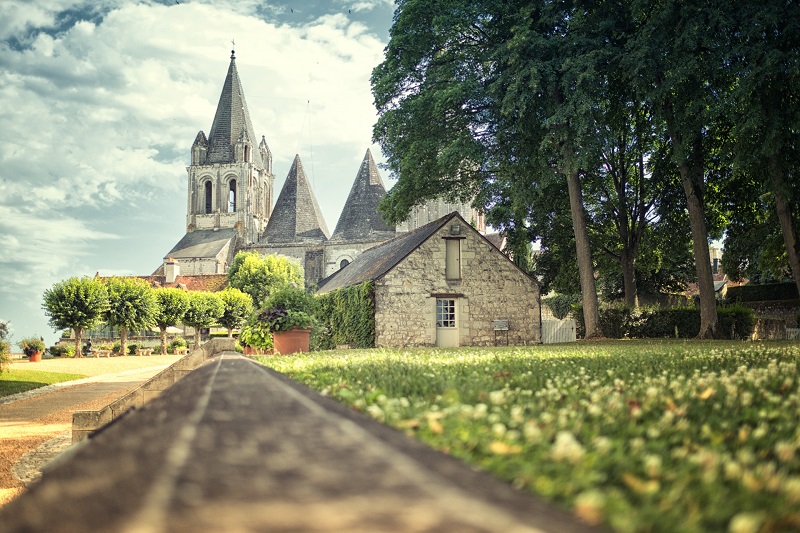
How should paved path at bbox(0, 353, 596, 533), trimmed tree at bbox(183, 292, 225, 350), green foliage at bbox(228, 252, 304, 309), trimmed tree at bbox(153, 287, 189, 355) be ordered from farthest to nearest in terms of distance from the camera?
green foliage at bbox(228, 252, 304, 309) → trimmed tree at bbox(183, 292, 225, 350) → trimmed tree at bbox(153, 287, 189, 355) → paved path at bbox(0, 353, 596, 533)

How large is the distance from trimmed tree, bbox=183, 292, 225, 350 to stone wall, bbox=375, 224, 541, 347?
1333 inches

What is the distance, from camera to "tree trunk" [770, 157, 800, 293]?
61.1 feet

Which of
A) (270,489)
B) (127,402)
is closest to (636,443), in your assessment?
(270,489)

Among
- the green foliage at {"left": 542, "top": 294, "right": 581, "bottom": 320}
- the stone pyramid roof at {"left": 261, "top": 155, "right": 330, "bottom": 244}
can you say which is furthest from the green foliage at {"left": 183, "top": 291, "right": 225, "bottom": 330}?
the stone pyramid roof at {"left": 261, "top": 155, "right": 330, "bottom": 244}

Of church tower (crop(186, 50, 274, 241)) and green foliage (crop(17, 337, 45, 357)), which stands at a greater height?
church tower (crop(186, 50, 274, 241))

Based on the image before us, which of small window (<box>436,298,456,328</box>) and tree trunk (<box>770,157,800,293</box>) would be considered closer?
tree trunk (<box>770,157,800,293</box>)

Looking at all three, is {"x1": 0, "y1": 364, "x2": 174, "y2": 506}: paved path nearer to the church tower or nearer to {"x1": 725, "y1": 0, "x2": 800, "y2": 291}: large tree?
{"x1": 725, "y1": 0, "x2": 800, "y2": 291}: large tree

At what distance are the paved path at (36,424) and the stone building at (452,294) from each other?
1027cm

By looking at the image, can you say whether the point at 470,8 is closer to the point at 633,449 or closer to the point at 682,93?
the point at 682,93

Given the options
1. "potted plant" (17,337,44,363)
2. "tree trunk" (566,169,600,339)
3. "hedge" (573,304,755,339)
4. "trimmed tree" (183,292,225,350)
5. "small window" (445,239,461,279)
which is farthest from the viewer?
"trimmed tree" (183,292,225,350)

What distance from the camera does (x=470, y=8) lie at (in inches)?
951

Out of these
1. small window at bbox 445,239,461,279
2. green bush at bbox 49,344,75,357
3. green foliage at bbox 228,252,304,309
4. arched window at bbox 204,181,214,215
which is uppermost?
arched window at bbox 204,181,214,215

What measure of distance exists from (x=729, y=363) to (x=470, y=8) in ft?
64.2

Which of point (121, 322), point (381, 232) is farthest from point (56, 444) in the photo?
point (381, 232)
